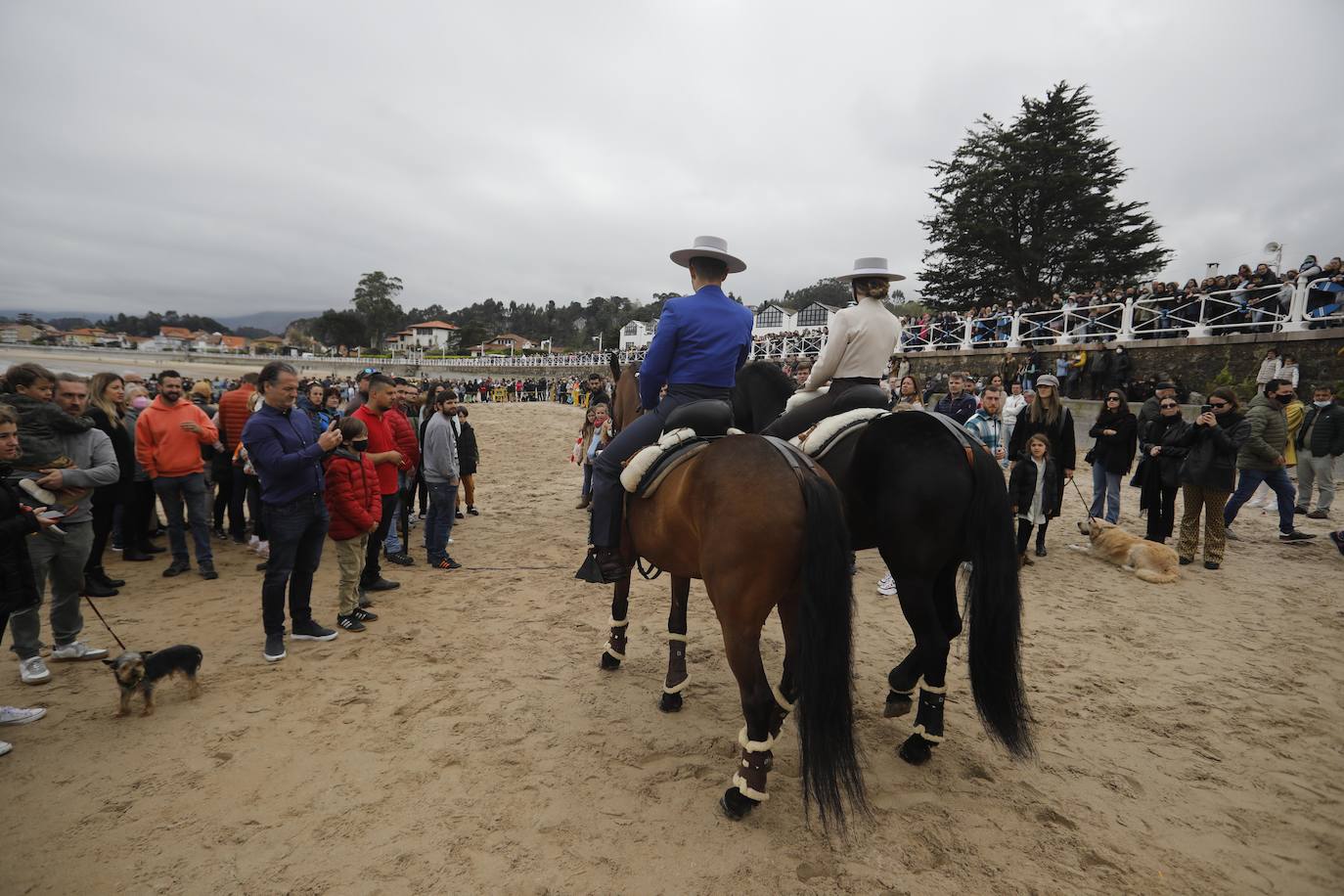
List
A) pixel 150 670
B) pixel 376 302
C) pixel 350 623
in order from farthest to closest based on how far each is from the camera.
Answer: pixel 376 302 → pixel 350 623 → pixel 150 670

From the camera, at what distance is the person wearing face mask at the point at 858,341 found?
156 inches

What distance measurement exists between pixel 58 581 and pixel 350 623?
6.50ft

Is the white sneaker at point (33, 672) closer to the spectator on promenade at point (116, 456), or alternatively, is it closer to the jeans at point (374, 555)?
the spectator on promenade at point (116, 456)

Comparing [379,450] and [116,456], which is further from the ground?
[379,450]

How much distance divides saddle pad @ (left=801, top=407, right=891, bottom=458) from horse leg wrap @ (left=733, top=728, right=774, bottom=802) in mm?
1823

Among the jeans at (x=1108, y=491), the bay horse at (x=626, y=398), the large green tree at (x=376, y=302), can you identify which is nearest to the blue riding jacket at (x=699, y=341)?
the bay horse at (x=626, y=398)

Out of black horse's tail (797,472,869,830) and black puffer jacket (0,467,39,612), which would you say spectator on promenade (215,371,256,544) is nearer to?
black puffer jacket (0,467,39,612)

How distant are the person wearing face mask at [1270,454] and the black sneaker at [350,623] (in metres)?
10.3

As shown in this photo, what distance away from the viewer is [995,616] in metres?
3.29

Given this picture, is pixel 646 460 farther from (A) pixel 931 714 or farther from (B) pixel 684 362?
(A) pixel 931 714

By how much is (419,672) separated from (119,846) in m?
1.83

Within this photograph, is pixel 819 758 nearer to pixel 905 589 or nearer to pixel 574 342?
pixel 905 589

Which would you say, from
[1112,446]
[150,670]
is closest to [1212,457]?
[1112,446]

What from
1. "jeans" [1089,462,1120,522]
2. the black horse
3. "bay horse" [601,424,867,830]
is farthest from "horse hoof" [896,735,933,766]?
"jeans" [1089,462,1120,522]
